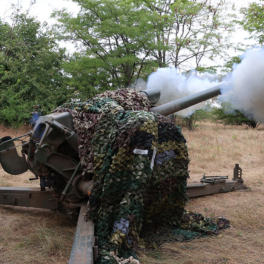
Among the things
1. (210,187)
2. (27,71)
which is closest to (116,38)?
(27,71)

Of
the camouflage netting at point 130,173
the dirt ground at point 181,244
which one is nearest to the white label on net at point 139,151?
the camouflage netting at point 130,173

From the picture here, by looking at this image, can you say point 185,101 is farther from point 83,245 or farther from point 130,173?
point 83,245

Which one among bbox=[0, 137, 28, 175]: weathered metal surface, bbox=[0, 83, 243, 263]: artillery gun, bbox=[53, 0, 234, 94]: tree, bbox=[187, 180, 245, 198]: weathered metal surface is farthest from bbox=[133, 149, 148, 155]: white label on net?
bbox=[53, 0, 234, 94]: tree

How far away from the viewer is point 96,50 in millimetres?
13672

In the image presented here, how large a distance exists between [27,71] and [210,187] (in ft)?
38.4

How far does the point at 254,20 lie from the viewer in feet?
50.4

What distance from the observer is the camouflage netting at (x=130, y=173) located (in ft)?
11.0

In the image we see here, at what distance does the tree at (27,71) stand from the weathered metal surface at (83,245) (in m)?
10.9

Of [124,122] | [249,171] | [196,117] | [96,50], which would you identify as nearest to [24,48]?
[96,50]

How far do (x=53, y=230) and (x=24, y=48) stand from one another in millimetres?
13020

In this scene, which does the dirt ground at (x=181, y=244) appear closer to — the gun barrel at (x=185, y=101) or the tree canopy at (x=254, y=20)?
the gun barrel at (x=185, y=101)

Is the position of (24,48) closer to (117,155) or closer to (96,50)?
(96,50)

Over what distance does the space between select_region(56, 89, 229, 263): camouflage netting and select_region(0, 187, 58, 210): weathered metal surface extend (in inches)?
52.8

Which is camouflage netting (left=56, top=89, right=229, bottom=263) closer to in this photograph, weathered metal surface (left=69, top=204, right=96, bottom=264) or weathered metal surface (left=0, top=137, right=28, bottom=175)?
weathered metal surface (left=69, top=204, right=96, bottom=264)
